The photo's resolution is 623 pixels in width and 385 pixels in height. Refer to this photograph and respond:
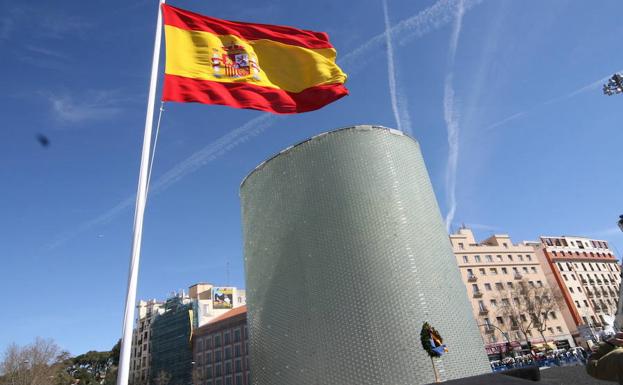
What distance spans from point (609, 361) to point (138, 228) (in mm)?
6514

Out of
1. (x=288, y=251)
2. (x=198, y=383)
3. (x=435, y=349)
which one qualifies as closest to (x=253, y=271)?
(x=288, y=251)

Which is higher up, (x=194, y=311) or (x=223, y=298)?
(x=223, y=298)

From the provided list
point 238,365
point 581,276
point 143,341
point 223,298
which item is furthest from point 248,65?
point 143,341

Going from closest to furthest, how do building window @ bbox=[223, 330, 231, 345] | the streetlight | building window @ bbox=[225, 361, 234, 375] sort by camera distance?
the streetlight → building window @ bbox=[225, 361, 234, 375] → building window @ bbox=[223, 330, 231, 345]

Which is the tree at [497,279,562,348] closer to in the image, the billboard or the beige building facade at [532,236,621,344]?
the beige building facade at [532,236,621,344]

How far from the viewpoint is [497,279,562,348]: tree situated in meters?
54.2

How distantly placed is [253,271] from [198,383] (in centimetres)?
4205

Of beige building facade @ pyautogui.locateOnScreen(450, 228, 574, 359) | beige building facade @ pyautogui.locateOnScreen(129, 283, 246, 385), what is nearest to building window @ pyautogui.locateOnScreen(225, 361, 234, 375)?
beige building facade @ pyautogui.locateOnScreen(129, 283, 246, 385)

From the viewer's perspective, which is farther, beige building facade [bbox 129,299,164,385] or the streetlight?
beige building facade [bbox 129,299,164,385]

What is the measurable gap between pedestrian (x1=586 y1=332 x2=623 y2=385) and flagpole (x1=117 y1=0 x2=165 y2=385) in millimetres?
5646

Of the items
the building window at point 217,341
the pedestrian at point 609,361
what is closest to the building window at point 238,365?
the building window at point 217,341

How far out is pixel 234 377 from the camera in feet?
207

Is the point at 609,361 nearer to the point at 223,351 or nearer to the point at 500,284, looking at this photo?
the point at 500,284

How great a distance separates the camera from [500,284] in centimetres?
6006
